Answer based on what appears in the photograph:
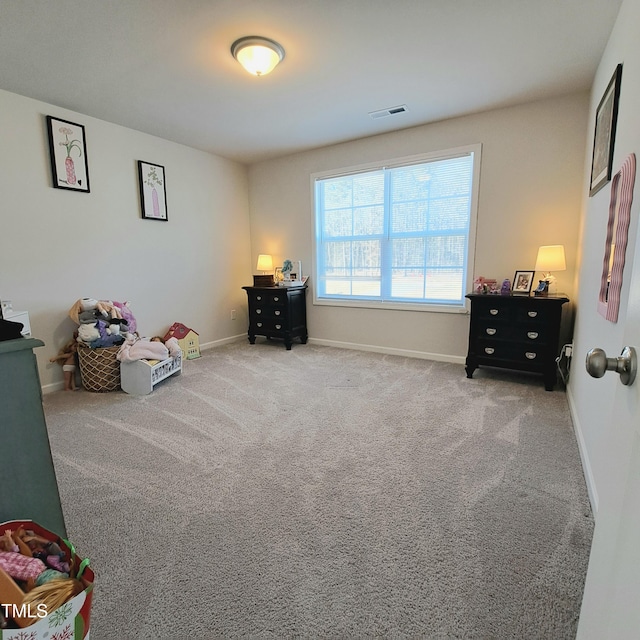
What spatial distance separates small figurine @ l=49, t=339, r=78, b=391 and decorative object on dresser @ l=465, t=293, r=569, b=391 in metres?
3.62

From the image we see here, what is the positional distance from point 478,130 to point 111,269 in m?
3.84

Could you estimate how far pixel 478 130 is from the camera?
3264 millimetres

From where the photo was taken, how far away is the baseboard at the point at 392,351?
370 centimetres

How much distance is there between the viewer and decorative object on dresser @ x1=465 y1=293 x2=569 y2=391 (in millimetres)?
2803

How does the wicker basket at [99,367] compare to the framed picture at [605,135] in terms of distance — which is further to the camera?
the wicker basket at [99,367]

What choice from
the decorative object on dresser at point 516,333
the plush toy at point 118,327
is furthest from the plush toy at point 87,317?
the decorative object on dresser at point 516,333

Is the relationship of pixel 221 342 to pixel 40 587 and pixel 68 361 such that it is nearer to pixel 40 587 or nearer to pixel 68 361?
pixel 68 361

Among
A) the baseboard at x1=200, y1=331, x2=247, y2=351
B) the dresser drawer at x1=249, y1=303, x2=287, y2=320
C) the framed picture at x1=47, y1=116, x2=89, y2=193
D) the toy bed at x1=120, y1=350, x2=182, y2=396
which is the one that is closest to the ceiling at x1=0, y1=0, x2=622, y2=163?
the framed picture at x1=47, y1=116, x2=89, y2=193

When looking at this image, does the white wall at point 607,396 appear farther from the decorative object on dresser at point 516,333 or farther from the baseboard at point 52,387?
the baseboard at point 52,387

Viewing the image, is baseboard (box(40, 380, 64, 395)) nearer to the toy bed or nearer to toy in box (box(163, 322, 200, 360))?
the toy bed

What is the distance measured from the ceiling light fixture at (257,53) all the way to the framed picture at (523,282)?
2646 mm

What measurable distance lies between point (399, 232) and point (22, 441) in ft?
11.8

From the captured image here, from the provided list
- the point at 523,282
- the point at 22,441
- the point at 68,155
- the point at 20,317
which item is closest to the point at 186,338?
the point at 20,317

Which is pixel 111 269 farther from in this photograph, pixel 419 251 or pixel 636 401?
pixel 636 401
